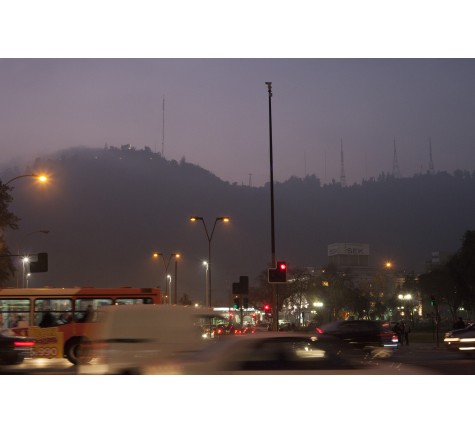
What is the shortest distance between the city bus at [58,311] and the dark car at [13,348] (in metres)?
1.73

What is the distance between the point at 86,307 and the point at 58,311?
1047 millimetres

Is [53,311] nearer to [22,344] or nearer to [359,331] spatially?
[22,344]

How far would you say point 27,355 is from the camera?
27078 millimetres

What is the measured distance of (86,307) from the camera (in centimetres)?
2869

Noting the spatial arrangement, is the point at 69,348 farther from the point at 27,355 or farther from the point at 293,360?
the point at 293,360

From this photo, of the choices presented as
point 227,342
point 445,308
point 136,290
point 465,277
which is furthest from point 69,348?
point 445,308

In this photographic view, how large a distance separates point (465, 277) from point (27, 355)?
53.8 meters

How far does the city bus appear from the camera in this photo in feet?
91.9

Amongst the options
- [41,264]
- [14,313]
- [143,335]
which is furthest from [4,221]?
[143,335]

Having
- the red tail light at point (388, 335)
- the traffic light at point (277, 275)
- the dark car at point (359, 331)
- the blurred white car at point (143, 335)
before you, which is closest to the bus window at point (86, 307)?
the traffic light at point (277, 275)

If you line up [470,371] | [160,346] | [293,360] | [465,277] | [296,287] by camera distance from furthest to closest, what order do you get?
[296,287]
[465,277]
[470,371]
[160,346]
[293,360]

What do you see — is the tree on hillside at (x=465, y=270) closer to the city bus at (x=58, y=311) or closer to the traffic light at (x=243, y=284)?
the traffic light at (x=243, y=284)

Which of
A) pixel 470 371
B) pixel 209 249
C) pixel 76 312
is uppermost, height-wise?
pixel 209 249

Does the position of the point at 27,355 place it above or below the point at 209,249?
below
